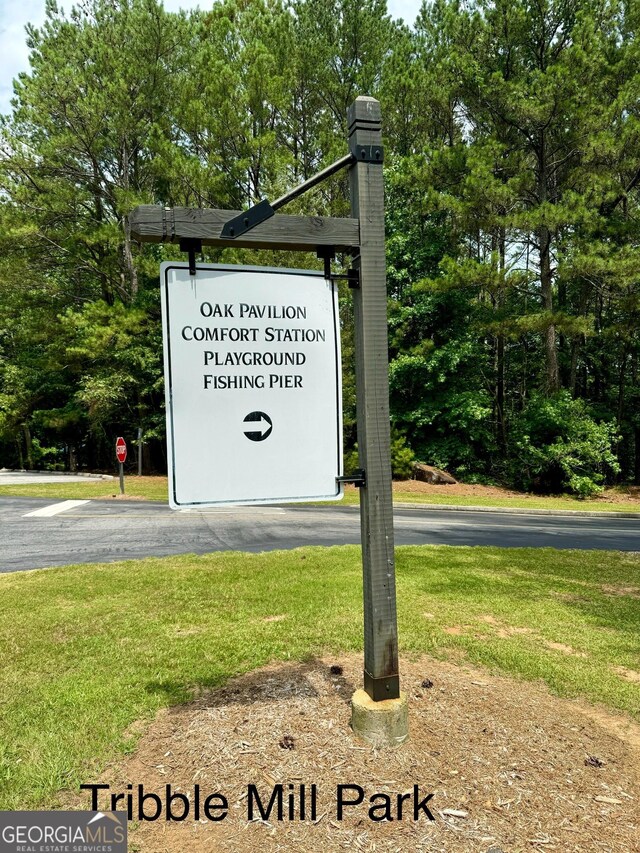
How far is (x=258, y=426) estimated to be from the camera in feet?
8.36

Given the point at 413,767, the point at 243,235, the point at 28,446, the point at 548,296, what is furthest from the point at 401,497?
the point at 28,446

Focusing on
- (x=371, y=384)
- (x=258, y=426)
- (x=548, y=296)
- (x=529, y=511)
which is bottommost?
(x=529, y=511)

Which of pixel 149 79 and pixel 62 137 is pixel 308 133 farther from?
pixel 62 137

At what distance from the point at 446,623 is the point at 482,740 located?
1812 millimetres

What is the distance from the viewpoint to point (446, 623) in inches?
172

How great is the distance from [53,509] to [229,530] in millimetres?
4919

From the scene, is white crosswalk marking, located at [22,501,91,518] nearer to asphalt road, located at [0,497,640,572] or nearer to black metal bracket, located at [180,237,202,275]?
asphalt road, located at [0,497,640,572]

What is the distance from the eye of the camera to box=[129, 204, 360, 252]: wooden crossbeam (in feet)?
7.72

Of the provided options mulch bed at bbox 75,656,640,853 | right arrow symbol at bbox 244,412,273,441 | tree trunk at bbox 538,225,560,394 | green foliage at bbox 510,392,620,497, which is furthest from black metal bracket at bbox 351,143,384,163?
tree trunk at bbox 538,225,560,394

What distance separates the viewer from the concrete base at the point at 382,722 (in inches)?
99.0

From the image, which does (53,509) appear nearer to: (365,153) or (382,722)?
(382,722)

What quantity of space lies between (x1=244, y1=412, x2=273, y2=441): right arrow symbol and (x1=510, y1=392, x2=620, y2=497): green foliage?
686 inches

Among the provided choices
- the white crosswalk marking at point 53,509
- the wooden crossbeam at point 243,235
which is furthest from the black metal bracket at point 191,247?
the white crosswalk marking at point 53,509

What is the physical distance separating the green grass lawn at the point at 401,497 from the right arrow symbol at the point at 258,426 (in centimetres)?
1172
